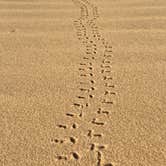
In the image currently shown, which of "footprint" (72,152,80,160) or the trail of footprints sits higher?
the trail of footprints

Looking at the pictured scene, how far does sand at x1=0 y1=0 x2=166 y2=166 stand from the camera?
2.20 m

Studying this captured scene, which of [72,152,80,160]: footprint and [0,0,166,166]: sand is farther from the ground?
[0,0,166,166]: sand

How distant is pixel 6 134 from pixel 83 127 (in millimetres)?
513

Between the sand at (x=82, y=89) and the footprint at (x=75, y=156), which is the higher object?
the sand at (x=82, y=89)

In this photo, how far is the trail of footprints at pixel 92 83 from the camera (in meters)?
2.28

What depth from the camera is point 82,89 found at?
2904mm

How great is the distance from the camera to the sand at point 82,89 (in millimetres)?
2199

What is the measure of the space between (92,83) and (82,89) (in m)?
0.13

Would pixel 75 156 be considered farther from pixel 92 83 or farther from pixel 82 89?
pixel 92 83

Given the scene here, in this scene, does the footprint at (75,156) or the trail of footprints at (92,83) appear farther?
the trail of footprints at (92,83)

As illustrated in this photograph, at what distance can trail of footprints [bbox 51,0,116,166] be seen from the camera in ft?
7.49

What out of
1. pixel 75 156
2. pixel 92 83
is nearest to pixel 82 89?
pixel 92 83

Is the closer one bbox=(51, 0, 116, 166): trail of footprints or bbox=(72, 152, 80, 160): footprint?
bbox=(72, 152, 80, 160): footprint

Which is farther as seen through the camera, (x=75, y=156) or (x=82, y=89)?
(x=82, y=89)
